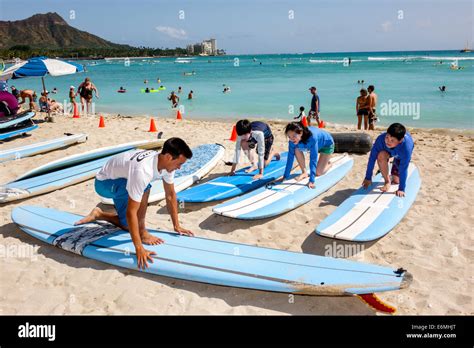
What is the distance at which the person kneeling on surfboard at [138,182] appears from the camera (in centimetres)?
358

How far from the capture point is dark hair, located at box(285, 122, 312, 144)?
5932mm

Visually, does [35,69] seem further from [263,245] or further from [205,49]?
[205,49]

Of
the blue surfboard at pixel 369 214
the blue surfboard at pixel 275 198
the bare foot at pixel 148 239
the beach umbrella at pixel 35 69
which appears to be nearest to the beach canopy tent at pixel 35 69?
the beach umbrella at pixel 35 69

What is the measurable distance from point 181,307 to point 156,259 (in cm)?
66

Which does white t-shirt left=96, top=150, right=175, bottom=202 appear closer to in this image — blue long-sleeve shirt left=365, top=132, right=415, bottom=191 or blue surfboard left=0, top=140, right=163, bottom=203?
blue surfboard left=0, top=140, right=163, bottom=203

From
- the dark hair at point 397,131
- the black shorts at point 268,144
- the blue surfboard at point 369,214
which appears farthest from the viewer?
the black shorts at point 268,144

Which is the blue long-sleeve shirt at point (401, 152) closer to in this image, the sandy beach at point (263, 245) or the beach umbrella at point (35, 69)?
the sandy beach at point (263, 245)

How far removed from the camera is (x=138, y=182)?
3559 millimetres

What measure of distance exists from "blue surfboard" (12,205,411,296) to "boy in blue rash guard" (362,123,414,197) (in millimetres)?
2403

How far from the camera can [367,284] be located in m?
3.32

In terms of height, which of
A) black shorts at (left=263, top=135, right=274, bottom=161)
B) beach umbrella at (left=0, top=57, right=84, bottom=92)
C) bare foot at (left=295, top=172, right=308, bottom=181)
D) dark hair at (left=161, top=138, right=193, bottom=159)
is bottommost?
bare foot at (left=295, top=172, right=308, bottom=181)

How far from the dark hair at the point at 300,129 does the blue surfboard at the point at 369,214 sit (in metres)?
1.24

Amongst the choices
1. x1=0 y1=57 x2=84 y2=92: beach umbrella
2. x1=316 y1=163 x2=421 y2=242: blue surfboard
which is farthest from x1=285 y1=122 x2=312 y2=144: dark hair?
x1=0 y1=57 x2=84 y2=92: beach umbrella
